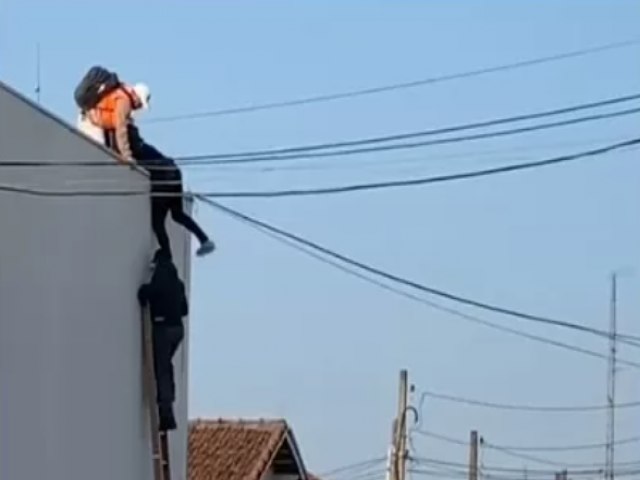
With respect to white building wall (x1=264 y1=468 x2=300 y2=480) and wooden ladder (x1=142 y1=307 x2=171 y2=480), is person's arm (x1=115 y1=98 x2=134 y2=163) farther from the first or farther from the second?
white building wall (x1=264 y1=468 x2=300 y2=480)

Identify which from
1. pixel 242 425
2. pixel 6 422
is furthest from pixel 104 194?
pixel 242 425

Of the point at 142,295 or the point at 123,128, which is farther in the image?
the point at 142,295

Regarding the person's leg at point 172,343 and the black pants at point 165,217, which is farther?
the black pants at point 165,217

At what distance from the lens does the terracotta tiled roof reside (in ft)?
85.6

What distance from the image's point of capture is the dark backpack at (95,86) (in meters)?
14.7

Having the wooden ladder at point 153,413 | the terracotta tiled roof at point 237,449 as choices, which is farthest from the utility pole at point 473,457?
the wooden ladder at point 153,413

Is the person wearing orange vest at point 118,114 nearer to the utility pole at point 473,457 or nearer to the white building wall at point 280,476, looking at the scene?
the white building wall at point 280,476

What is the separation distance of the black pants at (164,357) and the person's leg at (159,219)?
0.68 meters

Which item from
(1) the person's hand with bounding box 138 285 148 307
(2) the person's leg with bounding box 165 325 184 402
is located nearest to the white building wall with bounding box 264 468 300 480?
(2) the person's leg with bounding box 165 325 184 402

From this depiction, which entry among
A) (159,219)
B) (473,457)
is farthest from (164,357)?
(473,457)

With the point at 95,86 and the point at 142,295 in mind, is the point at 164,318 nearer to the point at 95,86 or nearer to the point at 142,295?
the point at 142,295

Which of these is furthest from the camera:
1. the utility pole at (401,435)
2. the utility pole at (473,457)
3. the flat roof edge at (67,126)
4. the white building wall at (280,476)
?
the utility pole at (473,457)

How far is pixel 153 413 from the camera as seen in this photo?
15.7 metres

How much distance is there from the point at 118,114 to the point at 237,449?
12.7 meters
